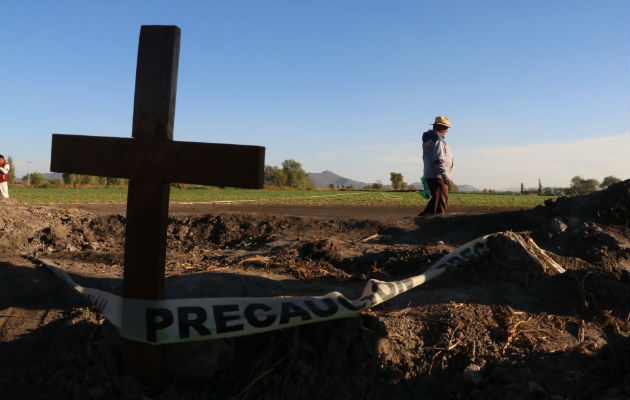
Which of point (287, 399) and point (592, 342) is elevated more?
point (592, 342)

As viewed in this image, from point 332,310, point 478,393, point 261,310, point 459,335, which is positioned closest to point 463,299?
point 459,335

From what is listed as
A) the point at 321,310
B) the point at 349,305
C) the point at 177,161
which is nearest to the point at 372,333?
the point at 349,305

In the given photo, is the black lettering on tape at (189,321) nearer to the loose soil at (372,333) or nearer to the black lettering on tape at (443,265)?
the loose soil at (372,333)

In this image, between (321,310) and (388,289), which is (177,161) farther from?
(388,289)

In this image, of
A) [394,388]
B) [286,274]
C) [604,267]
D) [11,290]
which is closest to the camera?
[394,388]

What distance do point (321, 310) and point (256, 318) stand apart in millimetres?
460

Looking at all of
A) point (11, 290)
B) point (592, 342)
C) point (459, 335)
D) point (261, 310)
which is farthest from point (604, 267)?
point (11, 290)

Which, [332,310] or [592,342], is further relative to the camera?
[592,342]

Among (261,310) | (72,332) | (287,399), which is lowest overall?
(287,399)

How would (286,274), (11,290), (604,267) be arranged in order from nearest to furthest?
1. (11,290)
2. (286,274)
3. (604,267)

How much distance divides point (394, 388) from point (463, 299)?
1.51 meters

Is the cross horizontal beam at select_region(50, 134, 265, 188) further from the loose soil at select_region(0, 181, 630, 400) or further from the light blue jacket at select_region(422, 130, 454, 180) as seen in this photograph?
the light blue jacket at select_region(422, 130, 454, 180)

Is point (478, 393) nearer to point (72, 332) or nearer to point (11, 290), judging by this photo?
point (72, 332)

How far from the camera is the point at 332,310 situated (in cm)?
313
